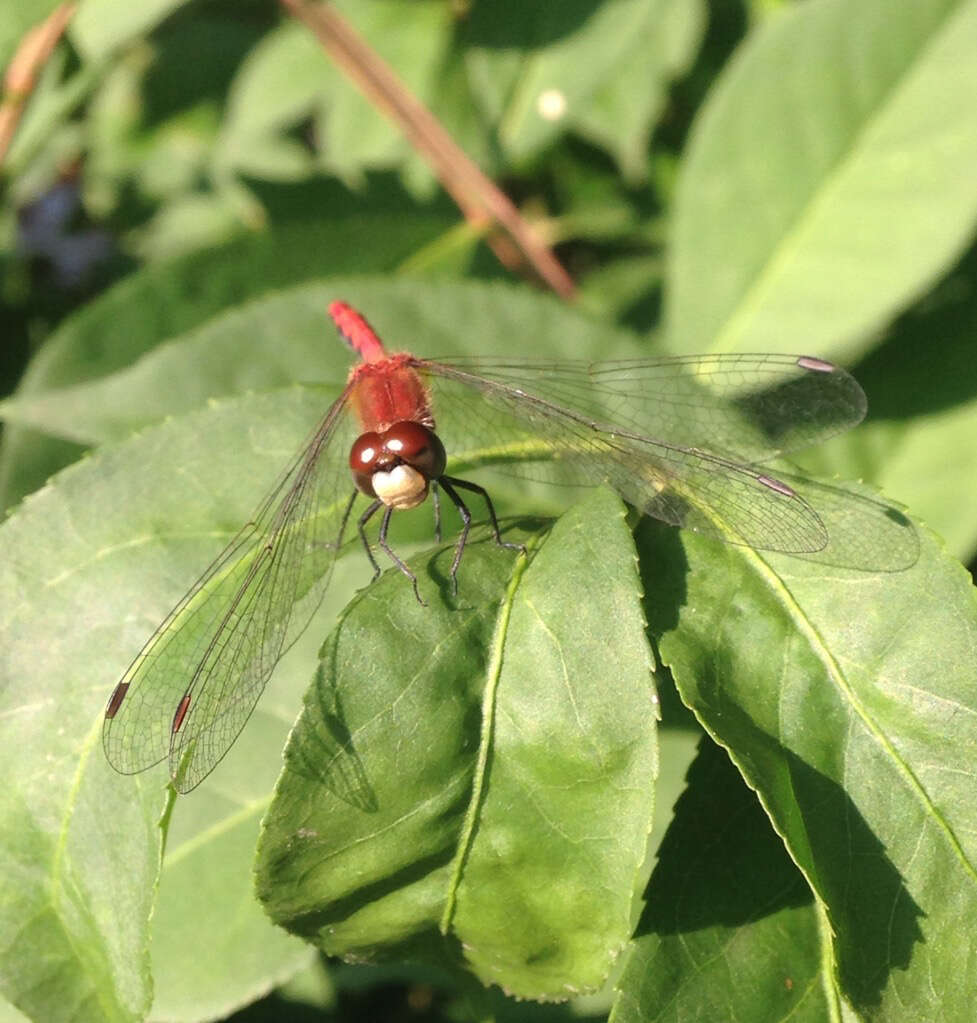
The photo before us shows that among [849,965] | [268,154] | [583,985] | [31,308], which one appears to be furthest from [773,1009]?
[31,308]

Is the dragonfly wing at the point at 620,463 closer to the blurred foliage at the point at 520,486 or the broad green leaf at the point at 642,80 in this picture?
the blurred foliage at the point at 520,486

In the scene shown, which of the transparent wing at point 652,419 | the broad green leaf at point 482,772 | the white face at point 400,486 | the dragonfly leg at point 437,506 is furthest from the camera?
the dragonfly leg at point 437,506

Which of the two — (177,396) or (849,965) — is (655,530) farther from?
(177,396)

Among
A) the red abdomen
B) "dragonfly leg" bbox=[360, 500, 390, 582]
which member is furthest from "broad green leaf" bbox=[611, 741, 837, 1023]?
the red abdomen

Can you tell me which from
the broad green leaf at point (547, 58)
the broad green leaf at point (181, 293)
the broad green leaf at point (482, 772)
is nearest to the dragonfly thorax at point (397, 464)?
the broad green leaf at point (482, 772)

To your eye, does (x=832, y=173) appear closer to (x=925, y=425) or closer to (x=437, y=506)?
(x=925, y=425)

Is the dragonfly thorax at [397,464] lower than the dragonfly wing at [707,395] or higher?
higher

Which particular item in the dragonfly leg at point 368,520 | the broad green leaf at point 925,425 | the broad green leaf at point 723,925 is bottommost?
the broad green leaf at point 925,425
